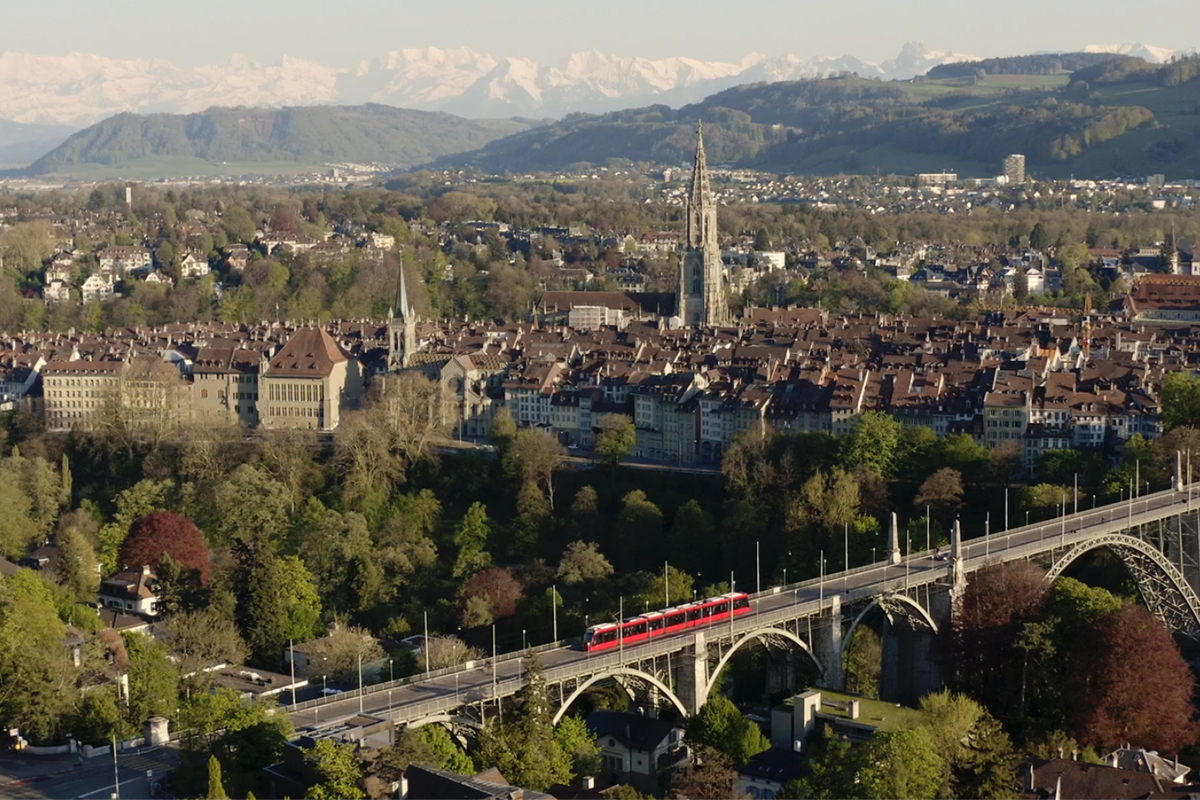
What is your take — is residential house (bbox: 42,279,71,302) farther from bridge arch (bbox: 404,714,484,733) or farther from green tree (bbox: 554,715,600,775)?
bridge arch (bbox: 404,714,484,733)

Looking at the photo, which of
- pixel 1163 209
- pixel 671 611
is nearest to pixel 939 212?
pixel 1163 209

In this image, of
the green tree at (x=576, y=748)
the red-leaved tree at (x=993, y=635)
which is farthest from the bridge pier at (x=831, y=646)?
the green tree at (x=576, y=748)

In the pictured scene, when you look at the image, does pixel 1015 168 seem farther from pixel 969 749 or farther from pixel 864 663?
pixel 969 749

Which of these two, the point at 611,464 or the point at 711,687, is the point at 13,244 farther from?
the point at 711,687

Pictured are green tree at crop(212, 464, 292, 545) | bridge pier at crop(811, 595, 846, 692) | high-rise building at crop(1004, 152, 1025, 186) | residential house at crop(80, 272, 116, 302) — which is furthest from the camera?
high-rise building at crop(1004, 152, 1025, 186)

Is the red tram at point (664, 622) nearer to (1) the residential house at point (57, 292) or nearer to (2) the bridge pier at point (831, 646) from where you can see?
(2) the bridge pier at point (831, 646)

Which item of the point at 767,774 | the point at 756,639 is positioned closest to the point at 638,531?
the point at 756,639

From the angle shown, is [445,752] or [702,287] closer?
[445,752]

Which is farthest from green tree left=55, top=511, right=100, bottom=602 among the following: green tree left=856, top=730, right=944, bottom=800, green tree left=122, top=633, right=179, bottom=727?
green tree left=856, top=730, right=944, bottom=800
